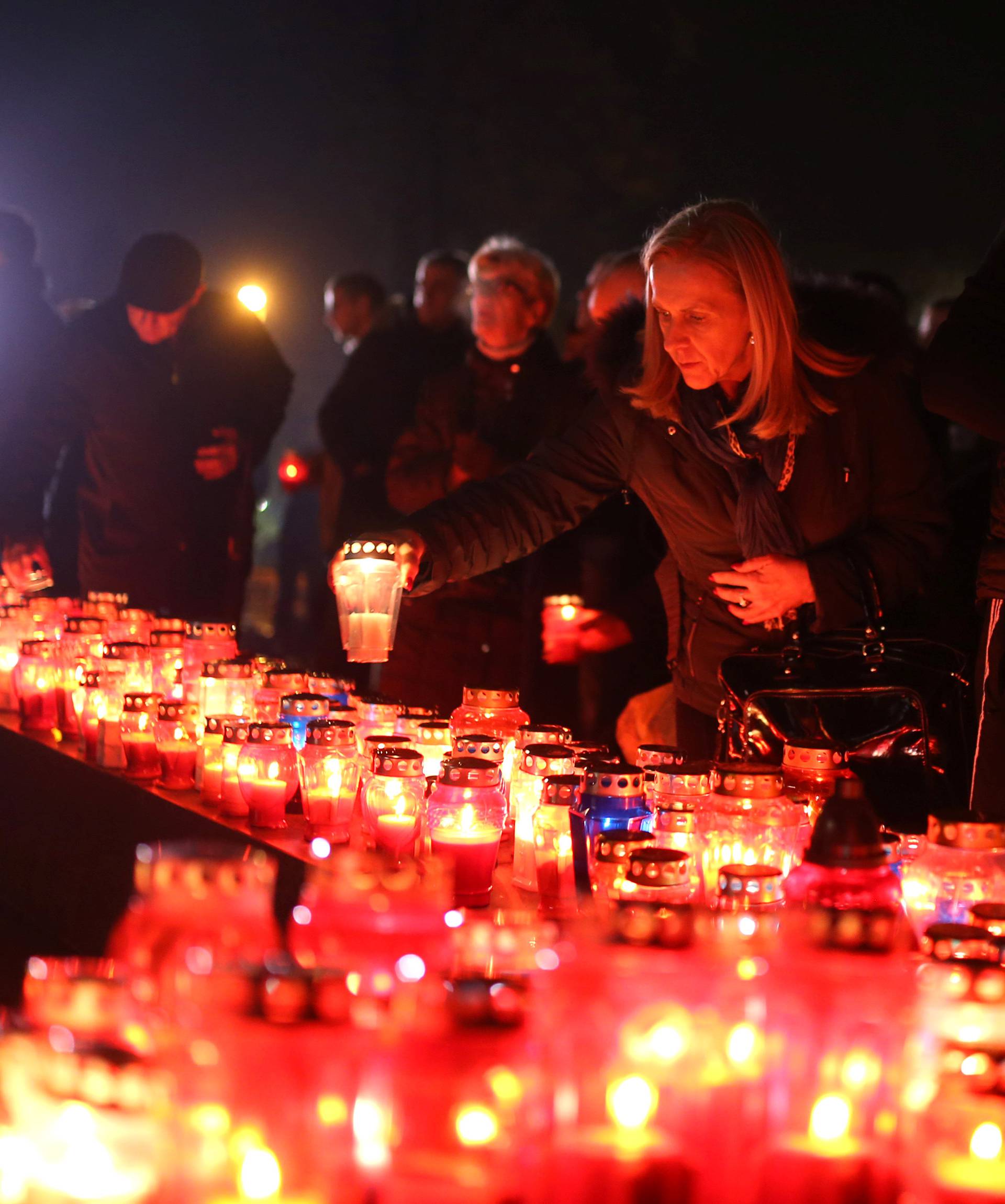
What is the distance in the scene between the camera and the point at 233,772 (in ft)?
8.17

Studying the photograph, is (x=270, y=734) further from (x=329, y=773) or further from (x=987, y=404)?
(x=987, y=404)

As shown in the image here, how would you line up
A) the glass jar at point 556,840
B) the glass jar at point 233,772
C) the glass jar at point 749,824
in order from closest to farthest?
1. the glass jar at point 749,824
2. the glass jar at point 556,840
3. the glass jar at point 233,772

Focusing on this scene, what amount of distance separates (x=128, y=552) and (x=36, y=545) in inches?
35.2

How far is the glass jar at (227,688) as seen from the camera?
9.80ft

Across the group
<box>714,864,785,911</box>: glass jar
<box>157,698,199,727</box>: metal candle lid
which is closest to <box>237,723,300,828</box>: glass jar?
<box>157,698,199,727</box>: metal candle lid

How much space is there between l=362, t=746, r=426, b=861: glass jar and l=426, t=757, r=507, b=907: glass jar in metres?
0.04

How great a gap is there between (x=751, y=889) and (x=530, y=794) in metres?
0.66

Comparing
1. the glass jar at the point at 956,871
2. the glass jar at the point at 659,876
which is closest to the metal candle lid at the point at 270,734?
the glass jar at the point at 659,876

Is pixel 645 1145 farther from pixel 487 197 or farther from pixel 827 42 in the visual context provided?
pixel 487 197

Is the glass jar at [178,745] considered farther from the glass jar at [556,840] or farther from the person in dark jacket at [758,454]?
the glass jar at [556,840]

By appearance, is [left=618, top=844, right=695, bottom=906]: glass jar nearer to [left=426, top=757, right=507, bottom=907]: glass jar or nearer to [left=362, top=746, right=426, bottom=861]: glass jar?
[left=426, top=757, right=507, bottom=907]: glass jar

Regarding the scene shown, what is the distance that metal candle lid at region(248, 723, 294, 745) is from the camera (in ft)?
7.88

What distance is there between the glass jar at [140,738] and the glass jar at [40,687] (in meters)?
0.65


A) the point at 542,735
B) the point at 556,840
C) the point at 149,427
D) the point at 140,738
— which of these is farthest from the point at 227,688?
the point at 149,427
